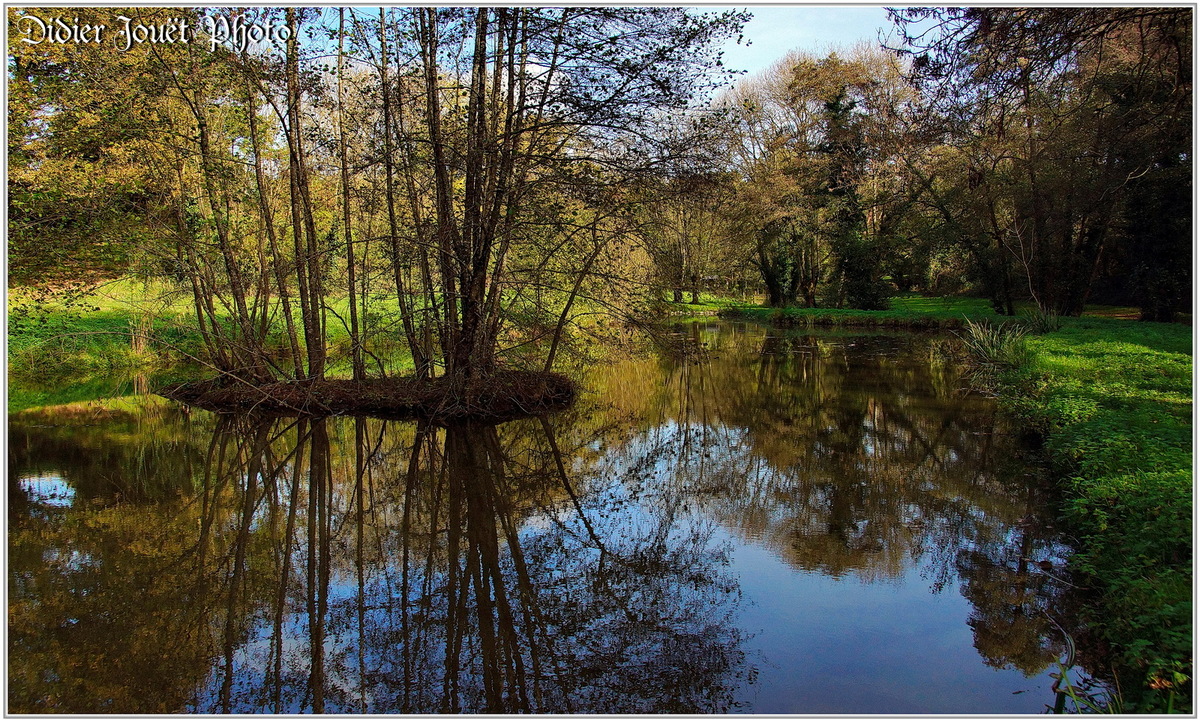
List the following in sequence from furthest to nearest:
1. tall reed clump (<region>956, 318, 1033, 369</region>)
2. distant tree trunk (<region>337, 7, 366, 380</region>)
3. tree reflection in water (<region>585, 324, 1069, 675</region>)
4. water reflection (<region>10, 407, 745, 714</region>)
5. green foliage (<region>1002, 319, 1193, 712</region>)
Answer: tall reed clump (<region>956, 318, 1033, 369</region>) < distant tree trunk (<region>337, 7, 366, 380</region>) < tree reflection in water (<region>585, 324, 1069, 675</region>) < water reflection (<region>10, 407, 745, 714</region>) < green foliage (<region>1002, 319, 1193, 712</region>)

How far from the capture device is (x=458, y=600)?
468cm

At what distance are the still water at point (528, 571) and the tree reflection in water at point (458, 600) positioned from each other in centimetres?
2

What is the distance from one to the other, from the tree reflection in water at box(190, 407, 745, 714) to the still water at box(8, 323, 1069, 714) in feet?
0.06

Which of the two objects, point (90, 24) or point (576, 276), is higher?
point (90, 24)

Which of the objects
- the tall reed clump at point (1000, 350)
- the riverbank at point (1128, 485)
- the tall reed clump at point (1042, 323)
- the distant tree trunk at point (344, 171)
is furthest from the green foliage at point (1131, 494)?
the distant tree trunk at point (344, 171)

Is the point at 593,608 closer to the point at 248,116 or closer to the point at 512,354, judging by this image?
the point at 512,354

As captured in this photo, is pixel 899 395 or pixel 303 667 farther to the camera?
pixel 899 395

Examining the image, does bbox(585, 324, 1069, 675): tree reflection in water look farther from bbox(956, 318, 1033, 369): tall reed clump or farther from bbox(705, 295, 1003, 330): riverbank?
bbox(705, 295, 1003, 330): riverbank

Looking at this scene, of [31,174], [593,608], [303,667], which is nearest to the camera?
[303,667]

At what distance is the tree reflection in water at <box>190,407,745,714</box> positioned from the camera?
3699mm

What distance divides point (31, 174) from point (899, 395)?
43.9 ft

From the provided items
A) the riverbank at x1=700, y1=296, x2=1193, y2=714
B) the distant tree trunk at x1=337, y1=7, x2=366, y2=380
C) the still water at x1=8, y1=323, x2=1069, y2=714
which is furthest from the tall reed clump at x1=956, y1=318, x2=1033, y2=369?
the distant tree trunk at x1=337, y1=7, x2=366, y2=380

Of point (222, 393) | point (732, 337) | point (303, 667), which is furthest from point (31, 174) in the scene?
point (732, 337)

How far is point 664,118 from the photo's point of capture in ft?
34.1
